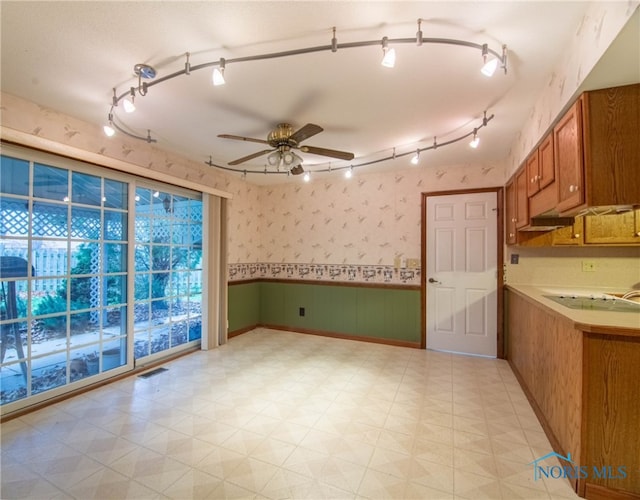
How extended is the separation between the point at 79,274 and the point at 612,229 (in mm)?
5129

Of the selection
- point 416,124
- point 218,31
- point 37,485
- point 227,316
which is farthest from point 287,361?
point 218,31

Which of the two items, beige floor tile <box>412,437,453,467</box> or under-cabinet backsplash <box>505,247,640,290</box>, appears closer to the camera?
beige floor tile <box>412,437,453,467</box>

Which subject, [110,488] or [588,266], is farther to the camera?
[588,266]

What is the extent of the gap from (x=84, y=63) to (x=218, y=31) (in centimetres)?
98

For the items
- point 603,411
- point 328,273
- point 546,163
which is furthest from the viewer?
point 328,273

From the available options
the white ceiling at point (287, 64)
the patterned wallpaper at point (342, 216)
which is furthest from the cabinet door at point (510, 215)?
the white ceiling at point (287, 64)

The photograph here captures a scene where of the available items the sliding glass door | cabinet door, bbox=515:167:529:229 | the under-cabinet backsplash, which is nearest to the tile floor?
the sliding glass door

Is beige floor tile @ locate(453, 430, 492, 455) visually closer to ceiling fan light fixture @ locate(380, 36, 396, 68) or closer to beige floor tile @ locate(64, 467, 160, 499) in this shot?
beige floor tile @ locate(64, 467, 160, 499)

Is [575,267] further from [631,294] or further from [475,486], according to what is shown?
[475,486]

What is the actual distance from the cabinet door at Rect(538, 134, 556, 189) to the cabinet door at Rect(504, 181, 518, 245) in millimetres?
1018

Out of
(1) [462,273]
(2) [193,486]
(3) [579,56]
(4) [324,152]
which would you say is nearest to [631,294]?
(1) [462,273]

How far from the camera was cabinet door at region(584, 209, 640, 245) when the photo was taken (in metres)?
2.89

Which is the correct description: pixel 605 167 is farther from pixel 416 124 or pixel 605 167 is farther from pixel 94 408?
pixel 94 408

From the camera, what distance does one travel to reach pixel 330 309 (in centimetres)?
467
